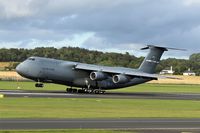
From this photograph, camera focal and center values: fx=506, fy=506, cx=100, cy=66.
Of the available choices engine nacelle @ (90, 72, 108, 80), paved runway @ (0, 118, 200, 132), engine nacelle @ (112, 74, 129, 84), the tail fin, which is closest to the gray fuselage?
engine nacelle @ (90, 72, 108, 80)

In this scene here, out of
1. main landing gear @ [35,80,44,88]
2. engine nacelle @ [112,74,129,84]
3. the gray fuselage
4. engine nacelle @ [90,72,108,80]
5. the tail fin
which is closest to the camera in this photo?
the gray fuselage

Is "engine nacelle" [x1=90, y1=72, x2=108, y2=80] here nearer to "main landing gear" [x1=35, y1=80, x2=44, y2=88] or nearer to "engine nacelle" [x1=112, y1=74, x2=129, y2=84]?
"engine nacelle" [x1=112, y1=74, x2=129, y2=84]

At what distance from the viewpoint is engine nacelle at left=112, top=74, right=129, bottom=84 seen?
215 feet

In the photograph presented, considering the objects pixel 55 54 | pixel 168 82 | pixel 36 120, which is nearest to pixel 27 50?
pixel 55 54

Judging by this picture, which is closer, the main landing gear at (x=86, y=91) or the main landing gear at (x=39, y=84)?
the main landing gear at (x=39, y=84)

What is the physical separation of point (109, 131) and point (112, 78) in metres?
44.8

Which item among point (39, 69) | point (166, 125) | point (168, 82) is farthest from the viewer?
point (168, 82)

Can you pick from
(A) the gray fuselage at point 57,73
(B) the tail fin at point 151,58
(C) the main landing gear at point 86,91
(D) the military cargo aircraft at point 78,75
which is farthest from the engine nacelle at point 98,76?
(B) the tail fin at point 151,58

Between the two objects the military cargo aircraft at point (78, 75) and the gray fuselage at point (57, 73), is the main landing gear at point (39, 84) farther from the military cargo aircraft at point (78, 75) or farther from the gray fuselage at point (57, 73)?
the gray fuselage at point (57, 73)

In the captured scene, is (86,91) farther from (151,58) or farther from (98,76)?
(151,58)

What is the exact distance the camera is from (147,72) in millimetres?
72062

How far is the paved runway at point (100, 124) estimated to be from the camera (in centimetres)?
2391

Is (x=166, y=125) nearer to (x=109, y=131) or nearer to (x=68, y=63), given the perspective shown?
(x=109, y=131)

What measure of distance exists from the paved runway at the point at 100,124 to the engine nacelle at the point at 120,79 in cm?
3697
